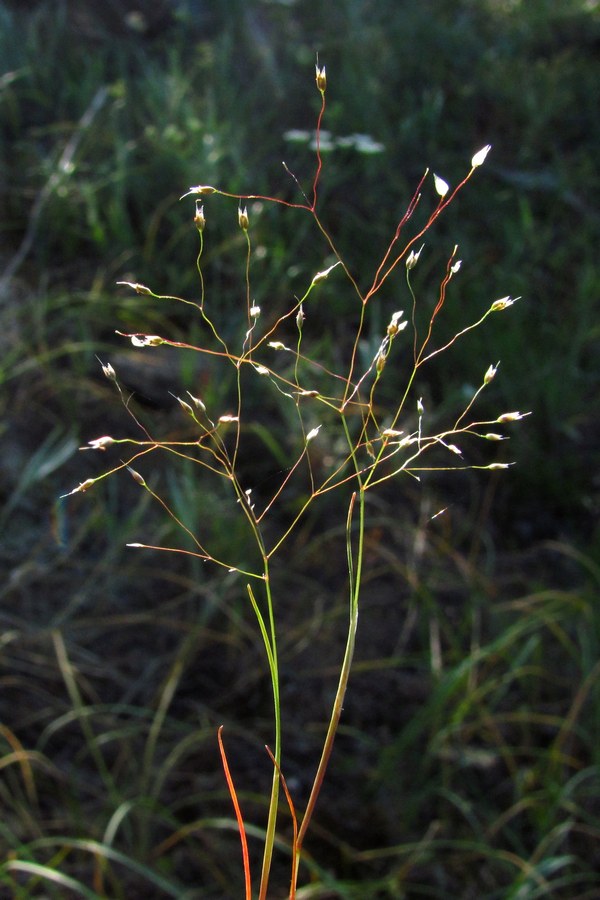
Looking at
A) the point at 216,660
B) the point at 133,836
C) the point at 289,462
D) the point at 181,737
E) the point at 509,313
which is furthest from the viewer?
the point at 509,313

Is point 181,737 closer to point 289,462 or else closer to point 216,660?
point 216,660

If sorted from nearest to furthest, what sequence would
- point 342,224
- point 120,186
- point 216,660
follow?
point 216,660 → point 120,186 → point 342,224

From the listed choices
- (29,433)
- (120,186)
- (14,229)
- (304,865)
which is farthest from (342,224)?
(304,865)

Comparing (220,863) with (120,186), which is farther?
(120,186)

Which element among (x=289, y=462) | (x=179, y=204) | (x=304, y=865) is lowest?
(x=304, y=865)

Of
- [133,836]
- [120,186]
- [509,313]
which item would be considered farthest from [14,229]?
[133,836]

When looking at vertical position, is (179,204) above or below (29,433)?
above

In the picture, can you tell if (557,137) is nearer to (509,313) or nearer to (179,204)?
(509,313)
